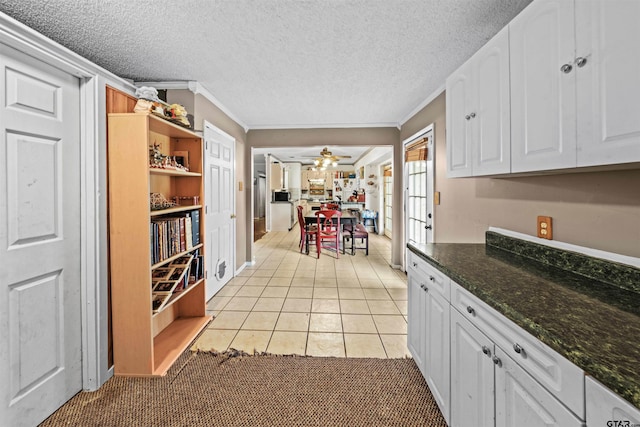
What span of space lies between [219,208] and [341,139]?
7.12ft

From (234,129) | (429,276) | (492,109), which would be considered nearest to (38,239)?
(429,276)

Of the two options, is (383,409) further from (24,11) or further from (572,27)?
(24,11)

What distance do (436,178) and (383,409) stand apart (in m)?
2.35

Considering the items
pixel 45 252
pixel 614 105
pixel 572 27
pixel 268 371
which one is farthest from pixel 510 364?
pixel 45 252

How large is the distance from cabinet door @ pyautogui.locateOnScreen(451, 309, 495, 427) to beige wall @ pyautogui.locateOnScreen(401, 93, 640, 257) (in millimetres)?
757

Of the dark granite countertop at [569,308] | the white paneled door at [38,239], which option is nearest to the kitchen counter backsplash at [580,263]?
the dark granite countertop at [569,308]

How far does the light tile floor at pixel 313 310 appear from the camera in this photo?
2.25m

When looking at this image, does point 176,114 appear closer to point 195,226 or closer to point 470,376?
point 195,226

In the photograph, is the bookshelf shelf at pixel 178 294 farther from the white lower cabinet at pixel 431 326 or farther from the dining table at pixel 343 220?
the dining table at pixel 343 220

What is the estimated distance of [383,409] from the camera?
5.23 feet

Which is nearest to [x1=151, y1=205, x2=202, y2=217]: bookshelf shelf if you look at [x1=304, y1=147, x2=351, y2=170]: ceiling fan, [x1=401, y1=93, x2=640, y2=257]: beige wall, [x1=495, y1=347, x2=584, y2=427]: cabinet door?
[x1=495, y1=347, x2=584, y2=427]: cabinet door

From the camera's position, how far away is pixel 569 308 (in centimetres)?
92

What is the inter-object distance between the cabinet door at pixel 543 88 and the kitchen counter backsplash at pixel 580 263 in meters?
0.50

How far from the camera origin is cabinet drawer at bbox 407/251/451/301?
141cm
